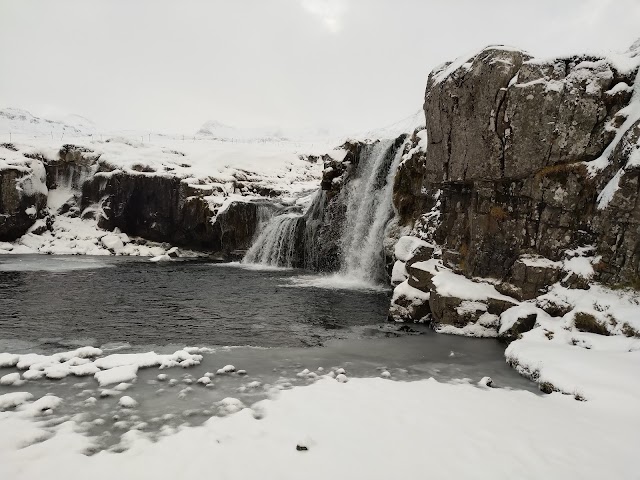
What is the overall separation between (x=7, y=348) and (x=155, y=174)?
34244 millimetres

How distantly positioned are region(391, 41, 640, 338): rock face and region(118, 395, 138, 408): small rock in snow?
394 inches

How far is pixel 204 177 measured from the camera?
43750mm

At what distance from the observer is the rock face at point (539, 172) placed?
11.4 meters

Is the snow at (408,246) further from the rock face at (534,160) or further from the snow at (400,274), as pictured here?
the rock face at (534,160)

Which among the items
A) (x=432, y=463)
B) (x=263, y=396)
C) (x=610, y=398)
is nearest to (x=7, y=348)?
(x=263, y=396)

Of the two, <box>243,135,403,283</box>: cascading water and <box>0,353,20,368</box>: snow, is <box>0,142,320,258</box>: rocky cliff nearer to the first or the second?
<box>243,135,403,283</box>: cascading water

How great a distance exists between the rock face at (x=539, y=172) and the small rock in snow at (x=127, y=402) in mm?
10009

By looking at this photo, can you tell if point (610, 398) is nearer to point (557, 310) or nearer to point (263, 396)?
point (557, 310)

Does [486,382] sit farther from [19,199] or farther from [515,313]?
[19,199]

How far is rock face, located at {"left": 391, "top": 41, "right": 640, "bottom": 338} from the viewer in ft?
37.6

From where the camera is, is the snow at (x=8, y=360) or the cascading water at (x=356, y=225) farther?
the cascading water at (x=356, y=225)

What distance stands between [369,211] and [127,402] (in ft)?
68.8

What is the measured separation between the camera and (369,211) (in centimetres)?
2658

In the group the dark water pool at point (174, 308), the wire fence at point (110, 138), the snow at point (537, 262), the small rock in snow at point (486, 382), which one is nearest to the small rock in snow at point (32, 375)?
the dark water pool at point (174, 308)
